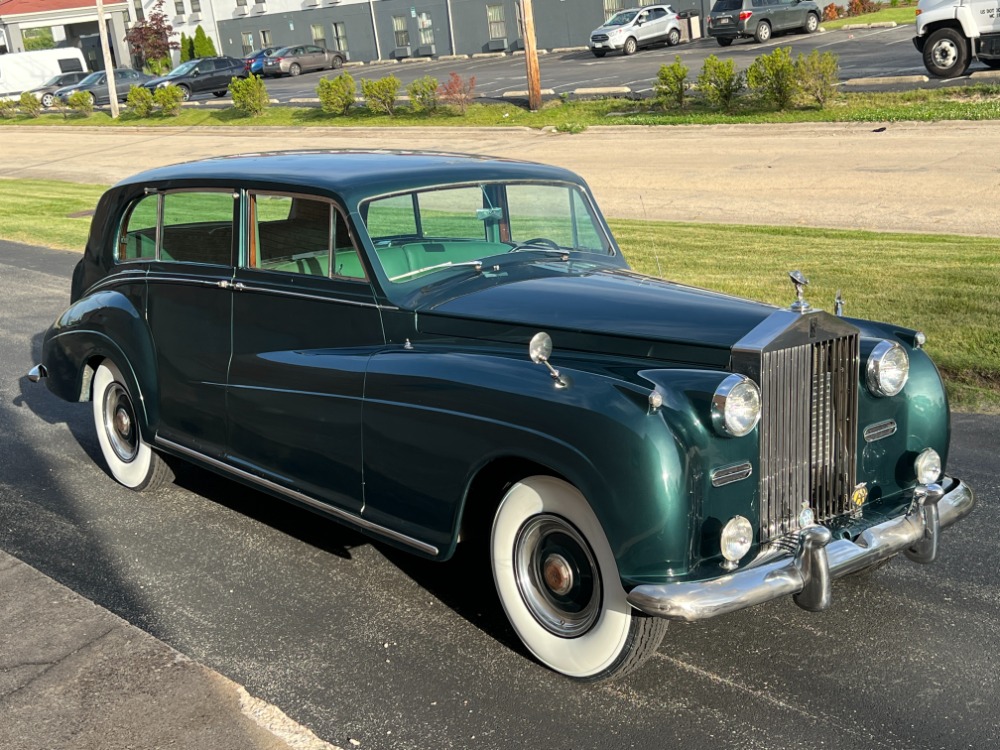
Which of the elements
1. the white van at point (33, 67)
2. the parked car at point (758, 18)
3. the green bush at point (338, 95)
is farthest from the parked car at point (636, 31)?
the white van at point (33, 67)

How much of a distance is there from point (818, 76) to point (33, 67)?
142 feet

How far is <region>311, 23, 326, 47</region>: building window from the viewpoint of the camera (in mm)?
58312

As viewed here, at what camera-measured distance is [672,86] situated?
25344mm

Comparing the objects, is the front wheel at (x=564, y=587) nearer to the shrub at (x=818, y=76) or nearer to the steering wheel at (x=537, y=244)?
the steering wheel at (x=537, y=244)

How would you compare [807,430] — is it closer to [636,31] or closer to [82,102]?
[636,31]

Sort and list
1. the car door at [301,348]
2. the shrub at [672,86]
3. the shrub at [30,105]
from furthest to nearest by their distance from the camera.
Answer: the shrub at [30,105], the shrub at [672,86], the car door at [301,348]

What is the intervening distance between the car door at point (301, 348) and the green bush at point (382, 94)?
2672 cm

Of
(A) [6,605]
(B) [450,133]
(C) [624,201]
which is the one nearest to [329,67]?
(B) [450,133]

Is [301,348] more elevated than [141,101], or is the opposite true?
[141,101]

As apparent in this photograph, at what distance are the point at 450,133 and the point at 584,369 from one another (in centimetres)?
2377

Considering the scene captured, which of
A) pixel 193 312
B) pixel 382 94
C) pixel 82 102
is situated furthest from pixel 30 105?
pixel 193 312

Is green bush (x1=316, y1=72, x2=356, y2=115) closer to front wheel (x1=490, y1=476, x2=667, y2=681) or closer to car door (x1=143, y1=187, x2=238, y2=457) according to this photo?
car door (x1=143, y1=187, x2=238, y2=457)

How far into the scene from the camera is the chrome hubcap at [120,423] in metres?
6.37

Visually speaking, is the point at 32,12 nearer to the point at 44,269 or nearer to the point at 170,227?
the point at 44,269
